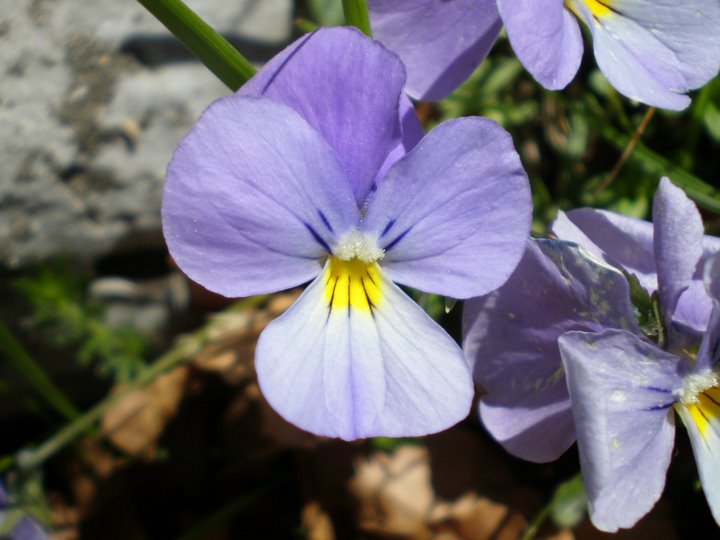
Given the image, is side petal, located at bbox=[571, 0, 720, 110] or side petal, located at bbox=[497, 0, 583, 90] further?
side petal, located at bbox=[571, 0, 720, 110]

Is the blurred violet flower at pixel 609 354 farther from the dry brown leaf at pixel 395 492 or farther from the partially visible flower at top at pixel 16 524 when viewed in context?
the partially visible flower at top at pixel 16 524

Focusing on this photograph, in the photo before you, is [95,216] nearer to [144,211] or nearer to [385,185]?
[144,211]

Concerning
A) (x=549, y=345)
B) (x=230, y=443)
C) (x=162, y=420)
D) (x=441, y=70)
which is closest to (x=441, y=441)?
(x=230, y=443)

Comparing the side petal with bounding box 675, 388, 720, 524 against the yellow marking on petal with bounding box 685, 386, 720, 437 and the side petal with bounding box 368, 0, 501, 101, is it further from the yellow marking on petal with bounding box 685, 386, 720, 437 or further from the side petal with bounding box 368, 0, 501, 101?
the side petal with bounding box 368, 0, 501, 101

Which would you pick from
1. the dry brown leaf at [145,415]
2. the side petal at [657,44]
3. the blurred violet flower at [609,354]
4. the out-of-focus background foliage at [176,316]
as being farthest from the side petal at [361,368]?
the dry brown leaf at [145,415]

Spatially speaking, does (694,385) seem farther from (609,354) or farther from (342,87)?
(342,87)

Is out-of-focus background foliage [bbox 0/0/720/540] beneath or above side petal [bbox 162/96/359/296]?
beneath

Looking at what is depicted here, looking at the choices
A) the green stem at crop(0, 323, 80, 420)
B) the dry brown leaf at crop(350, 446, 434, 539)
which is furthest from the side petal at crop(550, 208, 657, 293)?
the green stem at crop(0, 323, 80, 420)
